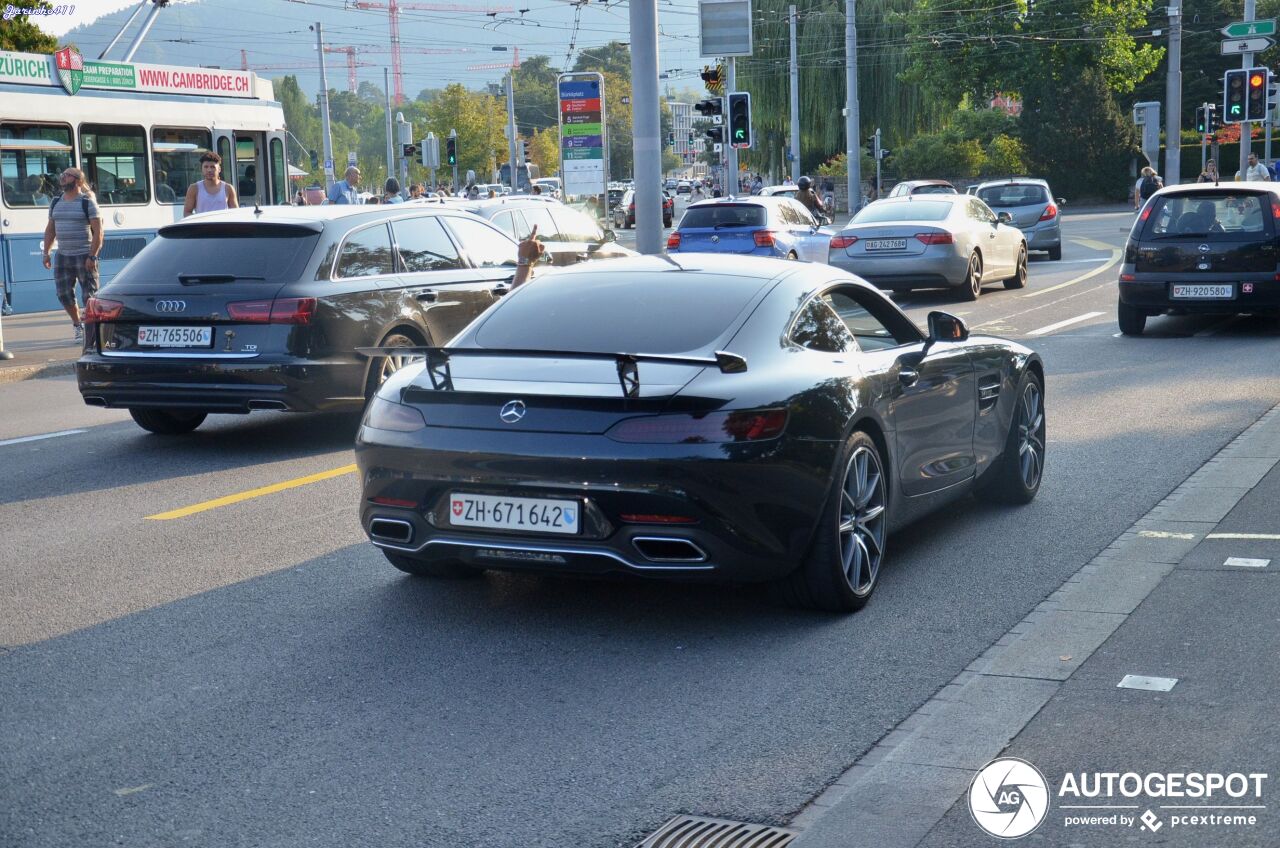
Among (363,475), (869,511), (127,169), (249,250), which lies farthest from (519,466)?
(127,169)

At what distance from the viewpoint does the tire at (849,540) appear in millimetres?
6012

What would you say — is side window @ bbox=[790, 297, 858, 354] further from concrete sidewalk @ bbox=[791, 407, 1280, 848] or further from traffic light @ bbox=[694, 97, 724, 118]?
traffic light @ bbox=[694, 97, 724, 118]

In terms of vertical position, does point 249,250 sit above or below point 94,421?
above

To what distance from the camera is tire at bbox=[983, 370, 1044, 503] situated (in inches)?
319

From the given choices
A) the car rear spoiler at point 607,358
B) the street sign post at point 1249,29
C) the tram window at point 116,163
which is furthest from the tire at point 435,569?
the street sign post at point 1249,29

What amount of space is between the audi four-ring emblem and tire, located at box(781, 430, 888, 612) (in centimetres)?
116

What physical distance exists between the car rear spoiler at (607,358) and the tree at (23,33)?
3142 cm

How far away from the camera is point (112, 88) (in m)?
24.0

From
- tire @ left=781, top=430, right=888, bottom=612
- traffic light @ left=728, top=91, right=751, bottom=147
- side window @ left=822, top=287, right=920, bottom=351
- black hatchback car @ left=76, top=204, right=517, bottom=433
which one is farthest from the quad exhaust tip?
traffic light @ left=728, top=91, right=751, bottom=147

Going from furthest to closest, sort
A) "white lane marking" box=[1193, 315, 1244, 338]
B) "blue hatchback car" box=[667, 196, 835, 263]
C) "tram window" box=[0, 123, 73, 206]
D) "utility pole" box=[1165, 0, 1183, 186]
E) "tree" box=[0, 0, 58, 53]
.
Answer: "utility pole" box=[1165, 0, 1183, 186] → "tree" box=[0, 0, 58, 53] → "blue hatchback car" box=[667, 196, 835, 263] → "tram window" box=[0, 123, 73, 206] → "white lane marking" box=[1193, 315, 1244, 338]

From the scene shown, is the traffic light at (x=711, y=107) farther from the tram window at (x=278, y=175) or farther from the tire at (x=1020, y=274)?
the tire at (x=1020, y=274)

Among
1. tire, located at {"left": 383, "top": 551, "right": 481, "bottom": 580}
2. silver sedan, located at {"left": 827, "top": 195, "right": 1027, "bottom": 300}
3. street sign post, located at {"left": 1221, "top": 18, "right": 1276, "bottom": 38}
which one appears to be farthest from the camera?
street sign post, located at {"left": 1221, "top": 18, "right": 1276, "bottom": 38}

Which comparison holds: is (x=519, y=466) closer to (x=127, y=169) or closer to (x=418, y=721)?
(x=418, y=721)

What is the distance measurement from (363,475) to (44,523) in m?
2.78
